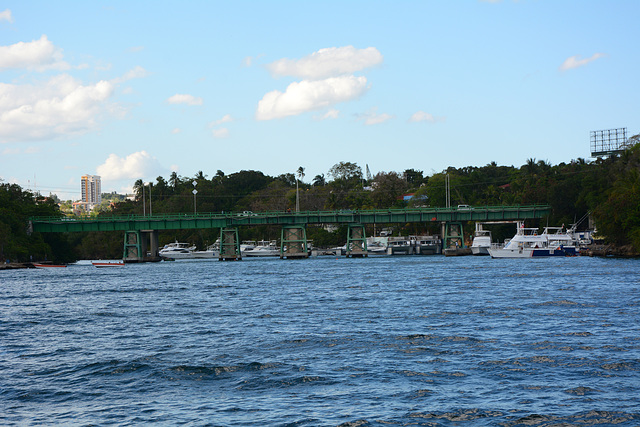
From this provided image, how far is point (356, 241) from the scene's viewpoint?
152 meters

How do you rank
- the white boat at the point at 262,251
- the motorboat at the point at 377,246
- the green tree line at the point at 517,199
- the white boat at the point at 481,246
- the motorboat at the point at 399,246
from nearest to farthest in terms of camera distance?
the green tree line at the point at 517,199, the white boat at the point at 481,246, the motorboat at the point at 399,246, the motorboat at the point at 377,246, the white boat at the point at 262,251

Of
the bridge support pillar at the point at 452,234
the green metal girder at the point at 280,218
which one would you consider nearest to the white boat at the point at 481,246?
the bridge support pillar at the point at 452,234

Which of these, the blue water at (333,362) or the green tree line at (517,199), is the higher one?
the green tree line at (517,199)

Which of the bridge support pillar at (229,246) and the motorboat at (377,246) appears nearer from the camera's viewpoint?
the bridge support pillar at (229,246)

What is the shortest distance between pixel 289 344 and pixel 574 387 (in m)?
12.1

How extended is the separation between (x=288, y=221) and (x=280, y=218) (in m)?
1.78

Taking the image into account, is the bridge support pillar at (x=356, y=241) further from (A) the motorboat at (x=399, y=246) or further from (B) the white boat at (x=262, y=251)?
(B) the white boat at (x=262, y=251)

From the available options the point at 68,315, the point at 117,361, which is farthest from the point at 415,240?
the point at 117,361

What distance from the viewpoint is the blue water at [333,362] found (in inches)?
698

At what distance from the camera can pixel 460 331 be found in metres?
30.1

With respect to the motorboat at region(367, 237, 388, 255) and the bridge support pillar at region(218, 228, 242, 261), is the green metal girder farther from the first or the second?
the motorboat at region(367, 237, 388, 255)

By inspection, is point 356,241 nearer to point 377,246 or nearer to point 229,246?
point 229,246

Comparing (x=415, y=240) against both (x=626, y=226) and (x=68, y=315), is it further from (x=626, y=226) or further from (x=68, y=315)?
(x=68, y=315)

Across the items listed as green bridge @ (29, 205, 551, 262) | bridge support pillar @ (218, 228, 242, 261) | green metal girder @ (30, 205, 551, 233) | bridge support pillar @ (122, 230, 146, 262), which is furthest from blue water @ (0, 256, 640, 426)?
bridge support pillar @ (218, 228, 242, 261)
